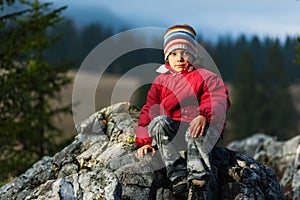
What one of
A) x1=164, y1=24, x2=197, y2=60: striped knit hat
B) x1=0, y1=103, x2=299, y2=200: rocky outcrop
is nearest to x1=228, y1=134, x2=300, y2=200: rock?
x1=0, y1=103, x2=299, y2=200: rocky outcrop

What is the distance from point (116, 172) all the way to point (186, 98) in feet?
5.23

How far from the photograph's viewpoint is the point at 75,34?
107 meters

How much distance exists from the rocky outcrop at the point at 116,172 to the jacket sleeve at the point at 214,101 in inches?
40.3

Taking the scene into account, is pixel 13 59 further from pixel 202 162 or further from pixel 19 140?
pixel 202 162

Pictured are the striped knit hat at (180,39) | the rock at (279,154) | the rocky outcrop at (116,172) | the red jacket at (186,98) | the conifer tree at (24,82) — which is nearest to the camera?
the rocky outcrop at (116,172)

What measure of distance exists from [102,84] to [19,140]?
2807 inches

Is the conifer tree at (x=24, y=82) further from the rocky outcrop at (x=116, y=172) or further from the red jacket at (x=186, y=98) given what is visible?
the red jacket at (x=186, y=98)

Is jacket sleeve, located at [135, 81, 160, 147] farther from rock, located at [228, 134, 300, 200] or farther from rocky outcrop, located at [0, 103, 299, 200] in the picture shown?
rock, located at [228, 134, 300, 200]

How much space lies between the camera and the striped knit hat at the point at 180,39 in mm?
6082

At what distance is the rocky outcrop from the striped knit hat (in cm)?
173

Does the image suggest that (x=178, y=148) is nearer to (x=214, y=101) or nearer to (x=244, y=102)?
(x=214, y=101)

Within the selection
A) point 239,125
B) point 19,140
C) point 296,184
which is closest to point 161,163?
point 296,184

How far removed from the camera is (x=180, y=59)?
6.10 m

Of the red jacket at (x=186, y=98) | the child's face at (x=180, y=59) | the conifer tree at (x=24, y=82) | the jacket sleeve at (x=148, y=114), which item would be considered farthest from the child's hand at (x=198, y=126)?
the conifer tree at (x=24, y=82)
